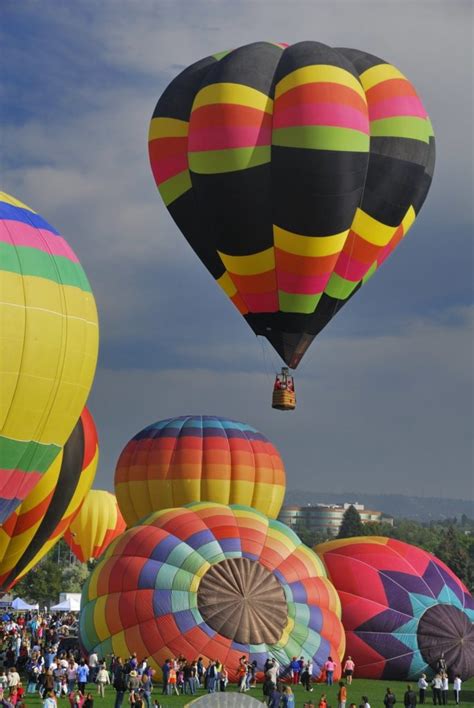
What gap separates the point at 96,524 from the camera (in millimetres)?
48062

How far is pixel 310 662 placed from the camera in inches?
810

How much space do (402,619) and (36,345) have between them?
8543 mm

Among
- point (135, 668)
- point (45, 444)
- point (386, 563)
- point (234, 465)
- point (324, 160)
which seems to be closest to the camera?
point (135, 668)

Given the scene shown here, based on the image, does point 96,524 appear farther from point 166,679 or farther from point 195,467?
point 166,679

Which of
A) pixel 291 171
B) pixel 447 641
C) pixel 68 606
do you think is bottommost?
pixel 68 606

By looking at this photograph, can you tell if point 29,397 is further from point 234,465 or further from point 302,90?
point 234,465

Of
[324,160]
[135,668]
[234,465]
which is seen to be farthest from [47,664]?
[234,465]

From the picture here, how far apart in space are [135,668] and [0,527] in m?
5.33

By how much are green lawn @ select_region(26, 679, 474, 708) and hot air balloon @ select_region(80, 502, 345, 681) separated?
0.59 m

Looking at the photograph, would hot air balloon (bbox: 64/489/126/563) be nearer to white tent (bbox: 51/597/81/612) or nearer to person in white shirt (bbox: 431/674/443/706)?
white tent (bbox: 51/597/81/612)

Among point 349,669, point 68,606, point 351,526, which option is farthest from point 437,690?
point 351,526

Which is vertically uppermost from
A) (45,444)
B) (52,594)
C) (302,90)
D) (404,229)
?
(302,90)

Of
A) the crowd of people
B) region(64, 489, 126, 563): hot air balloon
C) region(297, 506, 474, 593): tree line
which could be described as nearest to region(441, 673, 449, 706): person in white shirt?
the crowd of people

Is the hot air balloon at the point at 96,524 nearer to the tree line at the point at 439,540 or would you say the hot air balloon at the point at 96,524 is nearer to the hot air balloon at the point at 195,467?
the hot air balloon at the point at 195,467
